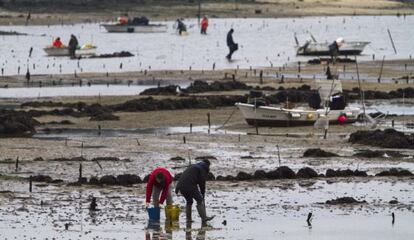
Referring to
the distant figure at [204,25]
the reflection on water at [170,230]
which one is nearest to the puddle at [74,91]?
the reflection on water at [170,230]

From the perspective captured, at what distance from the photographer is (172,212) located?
2612cm

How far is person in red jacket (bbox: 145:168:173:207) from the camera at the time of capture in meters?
26.1

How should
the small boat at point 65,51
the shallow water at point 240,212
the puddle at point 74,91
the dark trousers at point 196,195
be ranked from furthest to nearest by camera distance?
the small boat at point 65,51, the puddle at point 74,91, the dark trousers at point 196,195, the shallow water at point 240,212

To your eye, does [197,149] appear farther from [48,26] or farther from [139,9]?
[139,9]

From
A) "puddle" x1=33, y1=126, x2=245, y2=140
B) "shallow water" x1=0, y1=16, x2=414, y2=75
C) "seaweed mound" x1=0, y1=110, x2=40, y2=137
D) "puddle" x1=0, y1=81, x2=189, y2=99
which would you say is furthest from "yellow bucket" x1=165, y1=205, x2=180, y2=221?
"shallow water" x1=0, y1=16, x2=414, y2=75

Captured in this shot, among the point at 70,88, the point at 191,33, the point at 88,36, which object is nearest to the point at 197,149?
the point at 70,88

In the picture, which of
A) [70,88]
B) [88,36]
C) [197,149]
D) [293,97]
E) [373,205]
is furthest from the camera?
[88,36]

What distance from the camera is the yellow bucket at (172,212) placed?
85.6 feet

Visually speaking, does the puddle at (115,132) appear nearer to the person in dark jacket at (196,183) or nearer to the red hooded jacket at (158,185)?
the red hooded jacket at (158,185)

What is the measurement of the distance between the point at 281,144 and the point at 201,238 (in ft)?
47.1

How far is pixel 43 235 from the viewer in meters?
24.6

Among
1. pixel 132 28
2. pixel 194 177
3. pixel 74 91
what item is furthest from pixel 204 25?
pixel 194 177

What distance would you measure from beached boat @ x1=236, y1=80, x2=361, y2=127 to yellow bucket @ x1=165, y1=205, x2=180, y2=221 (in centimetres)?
1726

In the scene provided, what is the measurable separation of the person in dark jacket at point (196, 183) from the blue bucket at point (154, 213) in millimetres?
648
